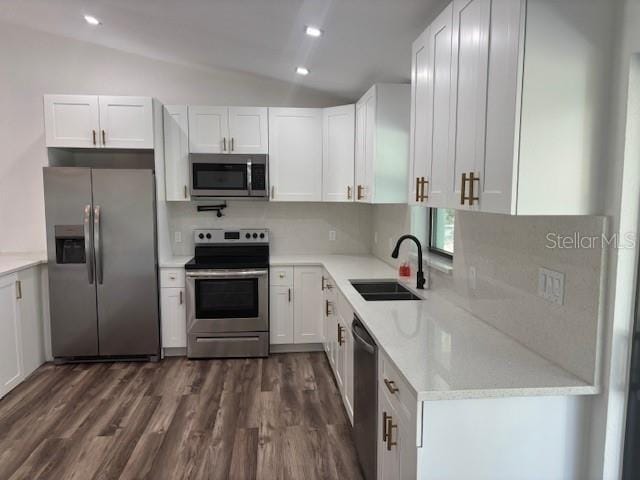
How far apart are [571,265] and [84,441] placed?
283 cm

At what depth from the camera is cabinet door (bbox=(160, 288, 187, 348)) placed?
386cm

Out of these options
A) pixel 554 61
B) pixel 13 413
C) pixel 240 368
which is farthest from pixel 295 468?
pixel 554 61

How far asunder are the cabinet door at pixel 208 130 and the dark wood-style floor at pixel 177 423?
6.61 ft

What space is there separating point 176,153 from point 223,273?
4.04ft

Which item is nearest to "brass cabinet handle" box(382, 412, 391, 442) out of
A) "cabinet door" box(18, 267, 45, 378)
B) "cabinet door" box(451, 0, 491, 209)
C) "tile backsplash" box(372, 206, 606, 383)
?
"tile backsplash" box(372, 206, 606, 383)

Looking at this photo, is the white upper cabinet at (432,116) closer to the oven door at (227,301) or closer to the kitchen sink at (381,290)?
the kitchen sink at (381,290)

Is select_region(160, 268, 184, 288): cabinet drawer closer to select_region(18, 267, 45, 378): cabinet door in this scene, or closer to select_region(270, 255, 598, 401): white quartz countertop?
select_region(18, 267, 45, 378): cabinet door

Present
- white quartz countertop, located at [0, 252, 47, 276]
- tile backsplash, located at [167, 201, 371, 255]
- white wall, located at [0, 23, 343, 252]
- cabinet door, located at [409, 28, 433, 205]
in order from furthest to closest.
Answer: tile backsplash, located at [167, 201, 371, 255] → white wall, located at [0, 23, 343, 252] → white quartz countertop, located at [0, 252, 47, 276] → cabinet door, located at [409, 28, 433, 205]

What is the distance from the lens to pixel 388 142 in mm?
3154

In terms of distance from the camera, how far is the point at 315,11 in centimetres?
238

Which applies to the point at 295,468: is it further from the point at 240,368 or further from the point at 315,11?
the point at 315,11

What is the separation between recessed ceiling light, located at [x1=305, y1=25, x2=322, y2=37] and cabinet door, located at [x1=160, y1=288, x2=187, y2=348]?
2.42m

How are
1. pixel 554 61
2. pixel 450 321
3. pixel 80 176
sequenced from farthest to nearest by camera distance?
1. pixel 80 176
2. pixel 450 321
3. pixel 554 61

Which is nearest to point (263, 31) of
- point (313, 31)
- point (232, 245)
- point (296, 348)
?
point (313, 31)
